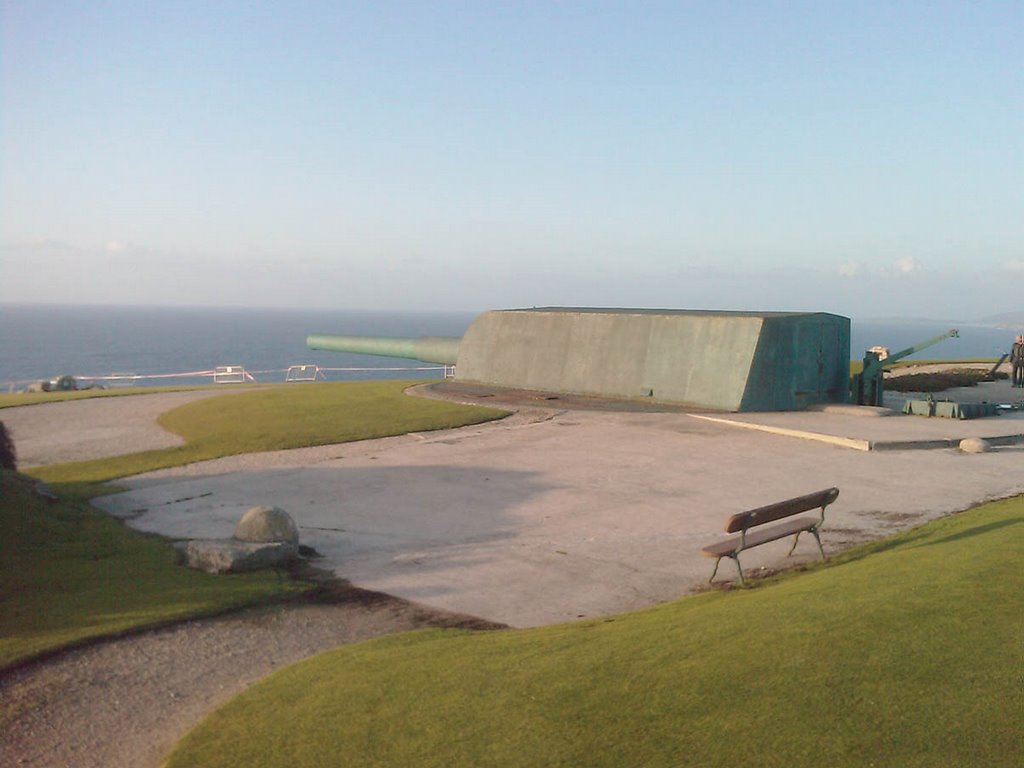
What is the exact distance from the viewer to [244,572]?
9117mm

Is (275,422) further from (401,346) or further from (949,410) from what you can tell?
(949,410)

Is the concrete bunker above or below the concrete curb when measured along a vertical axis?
above

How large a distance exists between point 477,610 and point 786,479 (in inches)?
262

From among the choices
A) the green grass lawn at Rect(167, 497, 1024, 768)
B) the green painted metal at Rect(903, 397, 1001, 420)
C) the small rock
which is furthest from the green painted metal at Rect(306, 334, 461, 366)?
the green grass lawn at Rect(167, 497, 1024, 768)

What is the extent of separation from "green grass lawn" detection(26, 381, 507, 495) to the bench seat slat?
9.09 metres

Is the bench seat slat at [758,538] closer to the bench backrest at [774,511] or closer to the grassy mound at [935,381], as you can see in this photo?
the bench backrest at [774,511]

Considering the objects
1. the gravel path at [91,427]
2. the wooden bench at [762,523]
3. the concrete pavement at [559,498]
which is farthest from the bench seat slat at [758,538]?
the gravel path at [91,427]

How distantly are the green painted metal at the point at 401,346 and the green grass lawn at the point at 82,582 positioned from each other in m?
15.9

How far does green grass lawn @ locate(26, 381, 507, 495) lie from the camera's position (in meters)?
15.2

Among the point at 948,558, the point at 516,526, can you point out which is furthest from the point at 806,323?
the point at 948,558

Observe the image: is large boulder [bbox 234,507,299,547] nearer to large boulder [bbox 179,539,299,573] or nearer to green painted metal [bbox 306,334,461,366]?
large boulder [bbox 179,539,299,573]

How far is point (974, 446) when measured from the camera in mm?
15203

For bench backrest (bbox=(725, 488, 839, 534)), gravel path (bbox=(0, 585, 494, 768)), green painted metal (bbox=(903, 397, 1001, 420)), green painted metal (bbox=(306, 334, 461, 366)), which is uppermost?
green painted metal (bbox=(306, 334, 461, 366))

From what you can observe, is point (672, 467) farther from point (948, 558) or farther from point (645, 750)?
point (645, 750)
